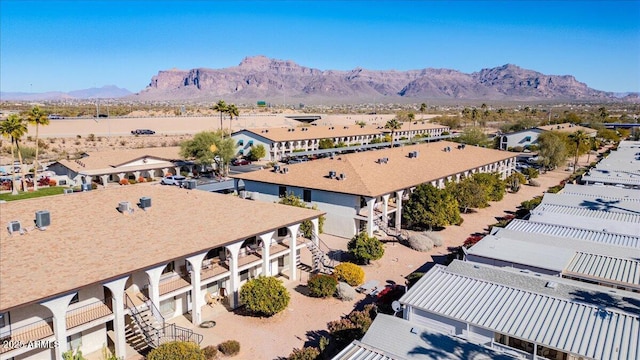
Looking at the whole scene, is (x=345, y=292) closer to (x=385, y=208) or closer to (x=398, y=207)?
(x=385, y=208)

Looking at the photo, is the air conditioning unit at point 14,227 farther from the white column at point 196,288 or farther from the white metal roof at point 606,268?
the white metal roof at point 606,268

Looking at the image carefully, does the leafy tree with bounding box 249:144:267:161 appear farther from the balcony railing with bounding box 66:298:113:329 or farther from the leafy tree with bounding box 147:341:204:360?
the leafy tree with bounding box 147:341:204:360

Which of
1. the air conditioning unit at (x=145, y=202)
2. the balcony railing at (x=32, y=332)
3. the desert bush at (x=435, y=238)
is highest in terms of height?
the air conditioning unit at (x=145, y=202)

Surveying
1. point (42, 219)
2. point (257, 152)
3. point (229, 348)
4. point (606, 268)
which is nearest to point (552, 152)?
point (257, 152)

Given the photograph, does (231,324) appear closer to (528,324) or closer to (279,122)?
(528,324)

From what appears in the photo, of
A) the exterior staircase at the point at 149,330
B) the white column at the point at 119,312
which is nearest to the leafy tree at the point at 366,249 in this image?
the exterior staircase at the point at 149,330

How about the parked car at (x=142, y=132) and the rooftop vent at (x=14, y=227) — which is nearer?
the rooftop vent at (x=14, y=227)
